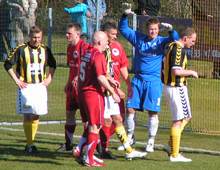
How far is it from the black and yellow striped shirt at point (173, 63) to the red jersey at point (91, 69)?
3.75ft

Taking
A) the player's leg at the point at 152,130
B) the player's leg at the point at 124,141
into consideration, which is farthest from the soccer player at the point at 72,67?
the player's leg at the point at 152,130

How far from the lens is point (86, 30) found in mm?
12562

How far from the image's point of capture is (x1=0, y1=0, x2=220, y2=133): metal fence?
1125cm

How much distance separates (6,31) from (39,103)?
23.0 ft

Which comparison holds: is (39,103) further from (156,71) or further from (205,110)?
(205,110)

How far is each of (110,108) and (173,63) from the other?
3.95 ft

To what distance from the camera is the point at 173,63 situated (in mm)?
6730

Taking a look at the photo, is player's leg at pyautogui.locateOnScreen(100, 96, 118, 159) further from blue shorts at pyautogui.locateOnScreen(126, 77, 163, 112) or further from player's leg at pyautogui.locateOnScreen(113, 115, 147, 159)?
blue shorts at pyautogui.locateOnScreen(126, 77, 163, 112)

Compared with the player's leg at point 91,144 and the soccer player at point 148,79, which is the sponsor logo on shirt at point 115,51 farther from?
the player's leg at point 91,144

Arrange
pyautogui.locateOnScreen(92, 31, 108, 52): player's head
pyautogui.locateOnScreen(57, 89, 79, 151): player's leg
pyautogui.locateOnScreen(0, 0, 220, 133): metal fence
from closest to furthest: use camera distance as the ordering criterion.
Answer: pyautogui.locateOnScreen(92, 31, 108, 52): player's head, pyautogui.locateOnScreen(57, 89, 79, 151): player's leg, pyautogui.locateOnScreen(0, 0, 220, 133): metal fence

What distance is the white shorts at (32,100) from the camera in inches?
289

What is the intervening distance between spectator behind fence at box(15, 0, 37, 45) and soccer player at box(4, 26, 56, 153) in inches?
229

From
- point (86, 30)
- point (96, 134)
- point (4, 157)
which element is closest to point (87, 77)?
point (96, 134)

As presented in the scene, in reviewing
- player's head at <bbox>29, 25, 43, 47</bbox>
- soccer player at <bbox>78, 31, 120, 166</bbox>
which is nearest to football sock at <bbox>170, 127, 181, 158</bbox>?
soccer player at <bbox>78, 31, 120, 166</bbox>
